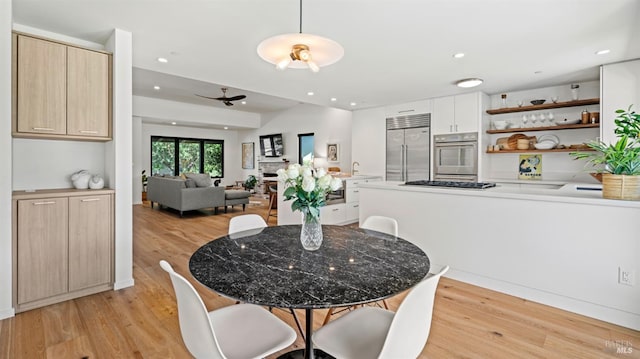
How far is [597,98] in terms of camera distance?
4164mm

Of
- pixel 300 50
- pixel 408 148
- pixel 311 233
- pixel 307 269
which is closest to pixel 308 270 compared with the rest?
pixel 307 269

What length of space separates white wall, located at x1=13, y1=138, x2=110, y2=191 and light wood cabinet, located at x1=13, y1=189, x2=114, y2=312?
0.28m

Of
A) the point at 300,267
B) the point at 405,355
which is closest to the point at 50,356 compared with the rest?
the point at 300,267

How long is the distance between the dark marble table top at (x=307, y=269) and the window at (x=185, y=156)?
913 cm

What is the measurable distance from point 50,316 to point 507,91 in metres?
6.29

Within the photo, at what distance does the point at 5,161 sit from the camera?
223cm

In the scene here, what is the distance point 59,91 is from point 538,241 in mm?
4239

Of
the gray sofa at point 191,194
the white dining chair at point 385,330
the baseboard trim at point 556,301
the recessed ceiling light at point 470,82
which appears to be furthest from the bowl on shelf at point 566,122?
the gray sofa at point 191,194

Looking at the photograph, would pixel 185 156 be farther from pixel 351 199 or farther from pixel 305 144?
pixel 351 199

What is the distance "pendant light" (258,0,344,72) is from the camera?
175 centimetres

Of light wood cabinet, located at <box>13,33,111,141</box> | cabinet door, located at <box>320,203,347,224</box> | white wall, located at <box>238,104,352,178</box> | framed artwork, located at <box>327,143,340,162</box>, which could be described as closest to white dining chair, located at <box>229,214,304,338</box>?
light wood cabinet, located at <box>13,33,111,141</box>

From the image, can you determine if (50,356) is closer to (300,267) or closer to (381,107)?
(300,267)

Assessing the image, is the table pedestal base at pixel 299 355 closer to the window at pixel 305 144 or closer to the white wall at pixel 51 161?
the white wall at pixel 51 161

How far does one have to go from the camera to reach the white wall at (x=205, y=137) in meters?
9.34
